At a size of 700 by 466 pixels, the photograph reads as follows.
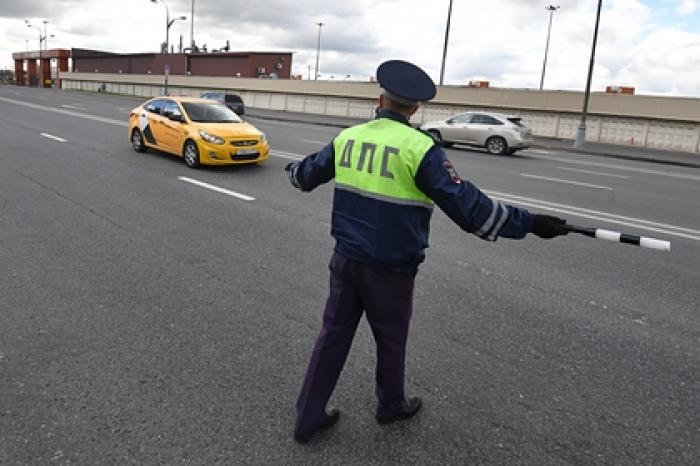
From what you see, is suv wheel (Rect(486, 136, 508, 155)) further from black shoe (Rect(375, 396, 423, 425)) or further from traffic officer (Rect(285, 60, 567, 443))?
traffic officer (Rect(285, 60, 567, 443))

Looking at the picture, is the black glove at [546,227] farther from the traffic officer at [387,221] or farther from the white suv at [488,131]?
the white suv at [488,131]

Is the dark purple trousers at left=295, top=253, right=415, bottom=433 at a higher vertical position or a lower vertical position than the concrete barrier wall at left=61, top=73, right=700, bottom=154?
lower

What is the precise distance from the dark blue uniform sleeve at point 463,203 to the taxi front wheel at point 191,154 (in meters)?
9.22

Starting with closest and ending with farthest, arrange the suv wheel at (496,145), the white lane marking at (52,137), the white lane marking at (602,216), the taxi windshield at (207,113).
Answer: the white lane marking at (602,216) < the taxi windshield at (207,113) < the white lane marking at (52,137) < the suv wheel at (496,145)

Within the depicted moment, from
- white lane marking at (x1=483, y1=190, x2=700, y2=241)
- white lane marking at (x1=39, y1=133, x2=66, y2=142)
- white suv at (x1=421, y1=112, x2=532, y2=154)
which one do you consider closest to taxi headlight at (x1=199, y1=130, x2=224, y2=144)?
white lane marking at (x1=483, y1=190, x2=700, y2=241)

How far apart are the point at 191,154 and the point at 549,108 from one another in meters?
21.7

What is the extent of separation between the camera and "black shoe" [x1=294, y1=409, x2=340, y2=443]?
105 inches

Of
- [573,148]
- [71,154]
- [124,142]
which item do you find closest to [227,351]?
[71,154]

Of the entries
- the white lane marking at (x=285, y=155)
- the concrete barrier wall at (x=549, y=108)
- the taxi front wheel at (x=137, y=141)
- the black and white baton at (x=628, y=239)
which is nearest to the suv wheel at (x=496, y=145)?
the white lane marking at (x=285, y=155)

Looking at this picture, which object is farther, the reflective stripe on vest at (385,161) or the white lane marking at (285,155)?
the white lane marking at (285,155)

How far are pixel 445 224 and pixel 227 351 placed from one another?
449cm

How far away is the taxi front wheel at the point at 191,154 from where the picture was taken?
10922 mm

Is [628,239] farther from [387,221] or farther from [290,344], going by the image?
[290,344]

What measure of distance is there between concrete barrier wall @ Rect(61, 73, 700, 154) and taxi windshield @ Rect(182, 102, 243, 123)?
2015 centimetres
